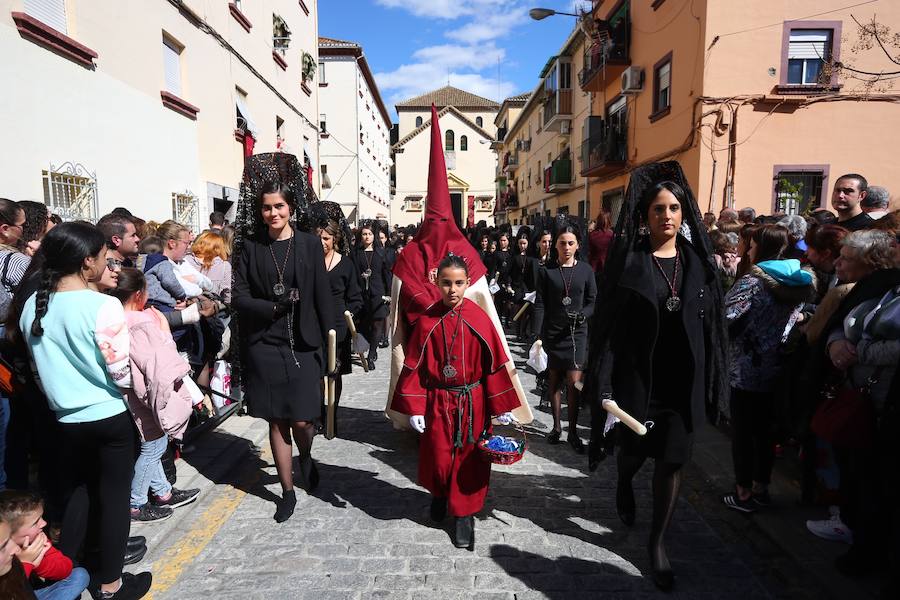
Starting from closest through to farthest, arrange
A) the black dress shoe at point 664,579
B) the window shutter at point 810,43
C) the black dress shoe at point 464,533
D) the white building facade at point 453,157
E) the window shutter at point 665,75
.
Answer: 1. the black dress shoe at point 664,579
2. the black dress shoe at point 464,533
3. the window shutter at point 810,43
4. the window shutter at point 665,75
5. the white building facade at point 453,157

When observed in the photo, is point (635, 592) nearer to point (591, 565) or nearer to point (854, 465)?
point (591, 565)

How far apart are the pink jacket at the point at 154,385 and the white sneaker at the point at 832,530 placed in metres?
3.76

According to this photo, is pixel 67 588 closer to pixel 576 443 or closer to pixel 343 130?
pixel 576 443

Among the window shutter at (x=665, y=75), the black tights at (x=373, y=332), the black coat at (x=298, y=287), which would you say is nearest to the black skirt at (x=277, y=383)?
the black coat at (x=298, y=287)

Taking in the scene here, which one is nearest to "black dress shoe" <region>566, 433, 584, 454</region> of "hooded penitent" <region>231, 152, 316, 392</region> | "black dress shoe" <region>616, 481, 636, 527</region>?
"black dress shoe" <region>616, 481, 636, 527</region>

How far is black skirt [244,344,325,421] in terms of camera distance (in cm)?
356

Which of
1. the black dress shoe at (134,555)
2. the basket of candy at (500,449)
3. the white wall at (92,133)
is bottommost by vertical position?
the black dress shoe at (134,555)

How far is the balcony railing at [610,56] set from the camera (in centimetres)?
1670

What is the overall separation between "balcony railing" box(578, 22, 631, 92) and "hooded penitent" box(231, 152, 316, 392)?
51.6 feet

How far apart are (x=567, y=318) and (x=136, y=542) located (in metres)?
3.65

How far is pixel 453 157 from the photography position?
55.6 m

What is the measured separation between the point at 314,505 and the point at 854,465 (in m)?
3.35

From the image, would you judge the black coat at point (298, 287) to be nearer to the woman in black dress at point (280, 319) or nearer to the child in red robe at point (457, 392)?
the woman in black dress at point (280, 319)

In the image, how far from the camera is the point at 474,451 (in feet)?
11.0
